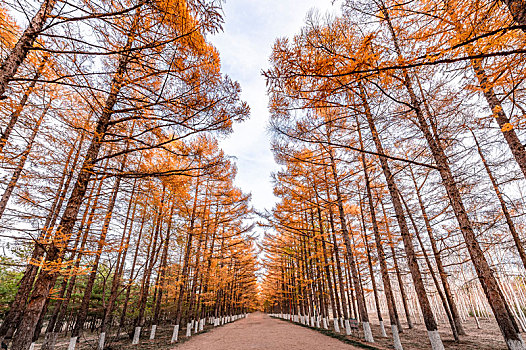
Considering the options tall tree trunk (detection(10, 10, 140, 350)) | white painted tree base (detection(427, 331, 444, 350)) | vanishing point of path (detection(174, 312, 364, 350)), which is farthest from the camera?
vanishing point of path (detection(174, 312, 364, 350))

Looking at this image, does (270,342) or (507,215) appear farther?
(270,342)

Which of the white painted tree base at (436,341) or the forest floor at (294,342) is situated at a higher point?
the white painted tree base at (436,341)

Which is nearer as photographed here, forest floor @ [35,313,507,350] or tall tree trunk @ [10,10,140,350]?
Answer: tall tree trunk @ [10,10,140,350]

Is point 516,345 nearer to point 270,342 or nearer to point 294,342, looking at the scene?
point 294,342

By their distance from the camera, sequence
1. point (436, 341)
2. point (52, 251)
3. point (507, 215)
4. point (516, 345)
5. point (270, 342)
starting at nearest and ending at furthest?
point (52, 251), point (516, 345), point (436, 341), point (507, 215), point (270, 342)

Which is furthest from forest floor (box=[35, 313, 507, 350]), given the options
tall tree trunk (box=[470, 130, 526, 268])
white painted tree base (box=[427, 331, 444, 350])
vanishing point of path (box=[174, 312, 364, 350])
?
tall tree trunk (box=[470, 130, 526, 268])

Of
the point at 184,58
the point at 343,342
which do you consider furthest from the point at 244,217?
the point at 184,58

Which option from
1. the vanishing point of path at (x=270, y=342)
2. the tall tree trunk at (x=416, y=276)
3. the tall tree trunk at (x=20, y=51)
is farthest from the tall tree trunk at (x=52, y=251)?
the vanishing point of path at (x=270, y=342)

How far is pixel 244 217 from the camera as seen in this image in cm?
1425

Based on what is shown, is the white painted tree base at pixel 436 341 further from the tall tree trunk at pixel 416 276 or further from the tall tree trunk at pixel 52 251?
the tall tree trunk at pixel 52 251

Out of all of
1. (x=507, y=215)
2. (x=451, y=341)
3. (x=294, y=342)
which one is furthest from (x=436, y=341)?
(x=451, y=341)

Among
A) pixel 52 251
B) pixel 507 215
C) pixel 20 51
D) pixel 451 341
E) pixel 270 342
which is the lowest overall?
pixel 451 341

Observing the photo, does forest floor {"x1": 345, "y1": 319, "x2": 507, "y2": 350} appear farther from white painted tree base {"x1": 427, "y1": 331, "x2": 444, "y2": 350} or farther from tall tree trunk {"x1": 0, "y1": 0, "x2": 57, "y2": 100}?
tall tree trunk {"x1": 0, "y1": 0, "x2": 57, "y2": 100}

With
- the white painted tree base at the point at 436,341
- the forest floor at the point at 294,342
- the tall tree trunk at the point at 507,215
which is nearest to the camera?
the white painted tree base at the point at 436,341
